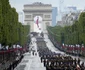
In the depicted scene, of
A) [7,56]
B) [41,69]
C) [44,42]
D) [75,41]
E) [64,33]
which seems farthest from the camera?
[44,42]

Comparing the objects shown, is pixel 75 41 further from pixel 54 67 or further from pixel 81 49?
pixel 54 67

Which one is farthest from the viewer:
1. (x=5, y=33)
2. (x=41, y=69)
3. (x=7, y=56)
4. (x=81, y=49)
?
(x=81, y=49)

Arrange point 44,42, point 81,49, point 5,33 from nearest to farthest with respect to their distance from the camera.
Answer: point 5,33 < point 81,49 < point 44,42

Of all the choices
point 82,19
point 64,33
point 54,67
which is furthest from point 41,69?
point 64,33

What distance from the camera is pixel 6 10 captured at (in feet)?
250

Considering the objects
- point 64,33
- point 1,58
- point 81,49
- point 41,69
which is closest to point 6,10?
point 1,58

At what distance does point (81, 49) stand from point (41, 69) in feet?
155

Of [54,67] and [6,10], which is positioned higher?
[6,10]

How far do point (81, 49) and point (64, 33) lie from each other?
52.8 m

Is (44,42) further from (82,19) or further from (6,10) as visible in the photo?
(6,10)

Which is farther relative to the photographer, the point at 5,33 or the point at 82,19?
the point at 82,19

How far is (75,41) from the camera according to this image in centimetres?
11600

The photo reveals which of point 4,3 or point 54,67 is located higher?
point 4,3

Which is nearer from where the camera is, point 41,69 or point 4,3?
point 41,69
